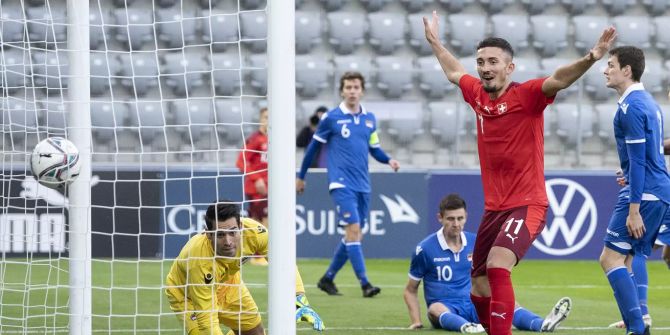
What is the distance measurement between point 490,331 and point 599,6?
1339 centimetres

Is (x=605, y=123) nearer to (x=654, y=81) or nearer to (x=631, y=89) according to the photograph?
(x=654, y=81)

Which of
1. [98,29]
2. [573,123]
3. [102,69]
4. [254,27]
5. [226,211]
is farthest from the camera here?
[254,27]

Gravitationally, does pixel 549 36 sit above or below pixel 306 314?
above

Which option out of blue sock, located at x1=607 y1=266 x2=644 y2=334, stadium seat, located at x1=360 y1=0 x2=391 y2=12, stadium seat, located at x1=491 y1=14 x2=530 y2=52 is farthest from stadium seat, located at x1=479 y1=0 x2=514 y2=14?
blue sock, located at x1=607 y1=266 x2=644 y2=334

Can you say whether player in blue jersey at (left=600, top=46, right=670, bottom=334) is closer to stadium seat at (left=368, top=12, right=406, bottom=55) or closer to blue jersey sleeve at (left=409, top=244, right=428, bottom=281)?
blue jersey sleeve at (left=409, top=244, right=428, bottom=281)

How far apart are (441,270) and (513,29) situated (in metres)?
10.2

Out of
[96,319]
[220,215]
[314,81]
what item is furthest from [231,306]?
[314,81]

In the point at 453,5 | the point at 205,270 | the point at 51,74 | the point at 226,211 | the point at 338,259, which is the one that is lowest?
the point at 338,259

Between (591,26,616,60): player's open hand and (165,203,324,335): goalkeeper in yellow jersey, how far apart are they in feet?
6.76

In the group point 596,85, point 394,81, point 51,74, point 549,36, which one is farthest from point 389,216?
point 51,74

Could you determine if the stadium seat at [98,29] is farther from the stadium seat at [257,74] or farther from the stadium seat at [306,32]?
the stadium seat at [306,32]

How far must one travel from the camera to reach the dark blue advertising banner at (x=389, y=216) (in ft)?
48.0

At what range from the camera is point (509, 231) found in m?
6.12

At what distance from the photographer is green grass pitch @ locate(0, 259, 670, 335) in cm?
811
